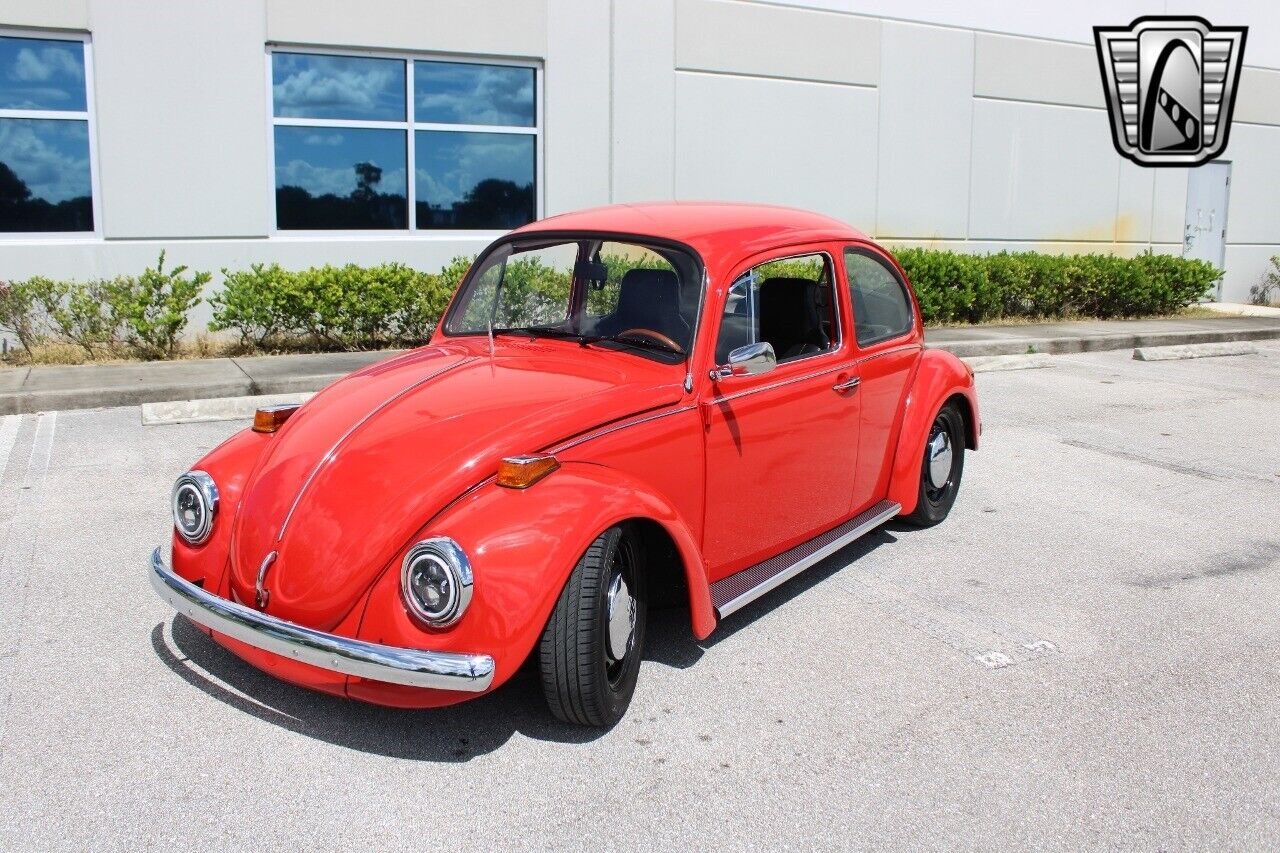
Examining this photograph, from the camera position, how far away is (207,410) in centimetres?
895

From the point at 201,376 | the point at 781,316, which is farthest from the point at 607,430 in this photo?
the point at 201,376

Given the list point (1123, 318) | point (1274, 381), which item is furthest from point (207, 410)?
point (1123, 318)

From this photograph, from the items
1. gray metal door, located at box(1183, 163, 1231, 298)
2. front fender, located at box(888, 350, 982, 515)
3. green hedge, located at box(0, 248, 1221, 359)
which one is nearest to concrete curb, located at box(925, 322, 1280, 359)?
gray metal door, located at box(1183, 163, 1231, 298)

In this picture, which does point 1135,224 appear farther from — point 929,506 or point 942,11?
point 929,506

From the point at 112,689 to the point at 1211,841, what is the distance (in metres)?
3.60

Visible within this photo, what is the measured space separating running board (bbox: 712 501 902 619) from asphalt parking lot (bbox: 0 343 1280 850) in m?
0.25

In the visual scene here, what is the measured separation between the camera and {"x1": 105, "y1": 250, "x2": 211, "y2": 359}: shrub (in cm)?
1090

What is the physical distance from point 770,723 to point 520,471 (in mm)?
1225

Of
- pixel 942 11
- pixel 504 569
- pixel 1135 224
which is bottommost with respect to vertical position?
pixel 504 569

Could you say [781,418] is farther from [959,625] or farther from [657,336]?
[959,625]

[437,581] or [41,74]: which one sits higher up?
[41,74]

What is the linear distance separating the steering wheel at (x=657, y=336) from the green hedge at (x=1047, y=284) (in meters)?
10.7

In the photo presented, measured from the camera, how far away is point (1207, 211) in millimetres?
19797

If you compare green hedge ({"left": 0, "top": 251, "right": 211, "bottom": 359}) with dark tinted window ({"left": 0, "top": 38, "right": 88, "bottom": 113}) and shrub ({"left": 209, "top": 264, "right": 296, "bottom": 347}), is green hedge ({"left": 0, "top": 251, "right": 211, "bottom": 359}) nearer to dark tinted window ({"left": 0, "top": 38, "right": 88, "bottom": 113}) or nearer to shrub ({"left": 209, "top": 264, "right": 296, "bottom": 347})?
shrub ({"left": 209, "top": 264, "right": 296, "bottom": 347})
